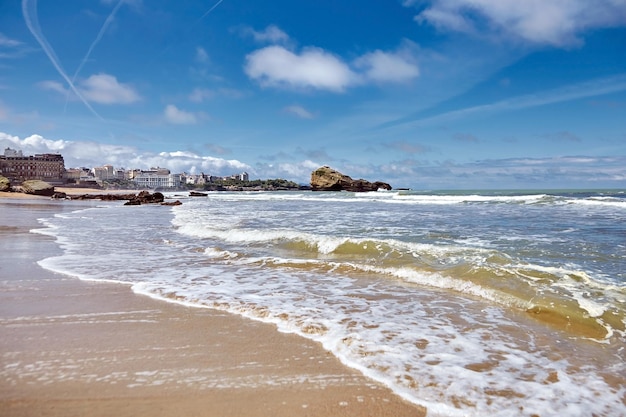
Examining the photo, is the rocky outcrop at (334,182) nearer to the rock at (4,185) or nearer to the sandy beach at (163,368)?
the rock at (4,185)

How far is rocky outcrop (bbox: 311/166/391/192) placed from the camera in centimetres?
9975

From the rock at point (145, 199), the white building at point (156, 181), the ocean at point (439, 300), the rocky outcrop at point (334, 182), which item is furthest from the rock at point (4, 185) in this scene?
the white building at point (156, 181)

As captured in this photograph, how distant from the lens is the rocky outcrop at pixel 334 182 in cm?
9975

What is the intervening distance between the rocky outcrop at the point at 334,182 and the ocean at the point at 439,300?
A: 8861cm

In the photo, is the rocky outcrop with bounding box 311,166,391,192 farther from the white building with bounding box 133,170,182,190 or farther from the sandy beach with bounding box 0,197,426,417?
the white building with bounding box 133,170,182,190

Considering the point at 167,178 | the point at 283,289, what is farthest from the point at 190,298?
the point at 167,178

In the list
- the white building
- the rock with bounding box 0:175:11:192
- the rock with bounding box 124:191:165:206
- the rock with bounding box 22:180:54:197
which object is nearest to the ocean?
the rock with bounding box 124:191:165:206

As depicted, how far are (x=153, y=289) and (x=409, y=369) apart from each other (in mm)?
4147

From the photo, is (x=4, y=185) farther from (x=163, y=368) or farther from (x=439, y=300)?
(x=439, y=300)

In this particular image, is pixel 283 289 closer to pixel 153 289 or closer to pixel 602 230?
pixel 153 289

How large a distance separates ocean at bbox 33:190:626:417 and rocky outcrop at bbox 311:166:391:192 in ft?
291

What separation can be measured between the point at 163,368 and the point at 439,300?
12.7 ft

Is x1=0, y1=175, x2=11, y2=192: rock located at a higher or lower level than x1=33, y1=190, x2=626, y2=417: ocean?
higher

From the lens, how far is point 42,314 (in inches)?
179
